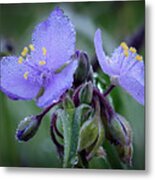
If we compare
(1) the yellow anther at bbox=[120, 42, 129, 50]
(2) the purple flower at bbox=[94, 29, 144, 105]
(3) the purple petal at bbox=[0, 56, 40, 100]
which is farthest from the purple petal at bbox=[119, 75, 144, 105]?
(3) the purple petal at bbox=[0, 56, 40, 100]

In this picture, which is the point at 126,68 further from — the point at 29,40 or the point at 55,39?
the point at 29,40

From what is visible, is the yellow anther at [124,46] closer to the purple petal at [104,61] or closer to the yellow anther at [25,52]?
the purple petal at [104,61]

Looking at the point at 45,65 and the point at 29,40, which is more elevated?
the point at 29,40

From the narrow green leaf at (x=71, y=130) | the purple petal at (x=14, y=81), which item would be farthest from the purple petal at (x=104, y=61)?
the purple petal at (x=14, y=81)

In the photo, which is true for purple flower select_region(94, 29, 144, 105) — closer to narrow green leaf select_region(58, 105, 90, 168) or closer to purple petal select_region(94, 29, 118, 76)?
purple petal select_region(94, 29, 118, 76)

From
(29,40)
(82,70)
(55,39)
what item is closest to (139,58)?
(82,70)
